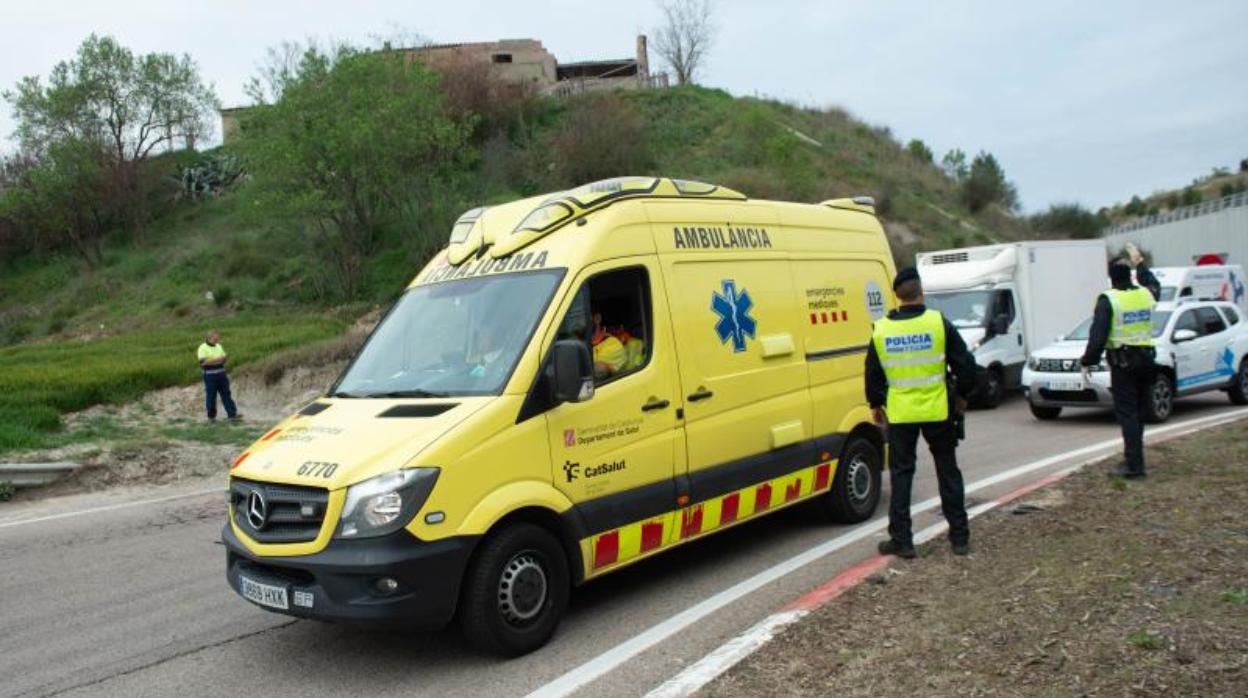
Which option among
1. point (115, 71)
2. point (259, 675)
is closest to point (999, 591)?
point (259, 675)

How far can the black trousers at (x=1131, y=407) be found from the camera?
8.05 meters

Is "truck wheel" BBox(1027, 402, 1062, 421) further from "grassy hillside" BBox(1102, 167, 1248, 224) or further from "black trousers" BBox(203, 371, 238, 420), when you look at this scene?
"grassy hillside" BBox(1102, 167, 1248, 224)

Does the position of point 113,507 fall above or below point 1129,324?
below

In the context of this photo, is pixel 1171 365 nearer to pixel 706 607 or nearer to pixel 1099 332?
pixel 1099 332

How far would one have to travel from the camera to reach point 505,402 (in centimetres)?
509

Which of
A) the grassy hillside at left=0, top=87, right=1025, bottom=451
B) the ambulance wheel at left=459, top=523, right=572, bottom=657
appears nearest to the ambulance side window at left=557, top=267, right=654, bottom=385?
the ambulance wheel at left=459, top=523, right=572, bottom=657

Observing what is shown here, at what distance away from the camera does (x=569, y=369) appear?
514 cm

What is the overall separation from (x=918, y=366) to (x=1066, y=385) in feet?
27.8

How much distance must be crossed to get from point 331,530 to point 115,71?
184 ft

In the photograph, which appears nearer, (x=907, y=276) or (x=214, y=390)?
(x=907, y=276)

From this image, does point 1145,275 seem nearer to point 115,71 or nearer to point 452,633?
point 452,633

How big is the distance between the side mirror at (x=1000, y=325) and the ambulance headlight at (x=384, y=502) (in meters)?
14.0

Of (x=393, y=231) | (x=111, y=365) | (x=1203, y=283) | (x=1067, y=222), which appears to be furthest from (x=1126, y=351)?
(x=1067, y=222)

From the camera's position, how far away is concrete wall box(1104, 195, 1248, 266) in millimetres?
48812
